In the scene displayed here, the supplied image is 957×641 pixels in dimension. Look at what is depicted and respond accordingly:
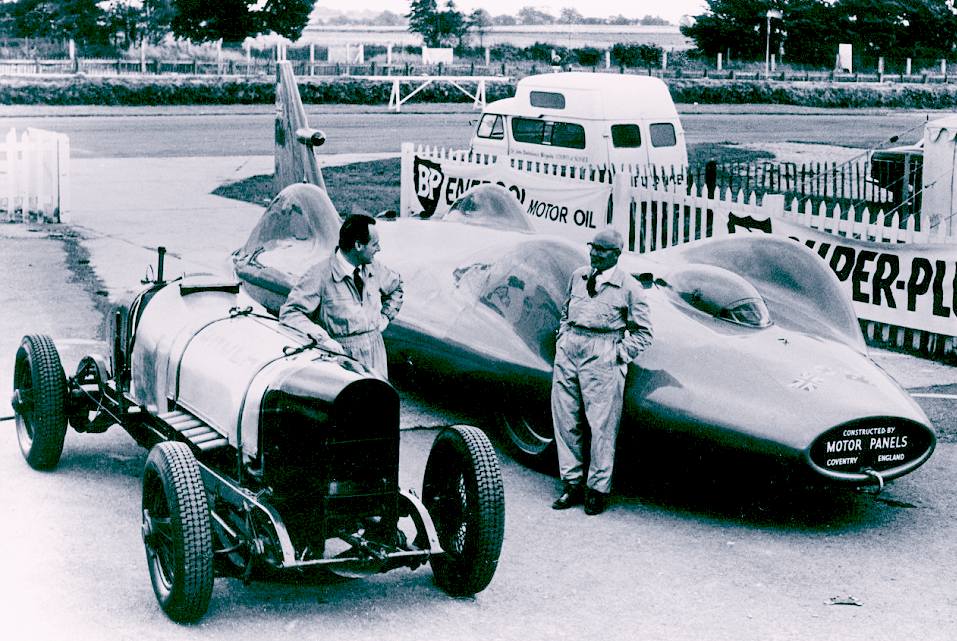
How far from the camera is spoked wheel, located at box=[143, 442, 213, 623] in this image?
563 cm

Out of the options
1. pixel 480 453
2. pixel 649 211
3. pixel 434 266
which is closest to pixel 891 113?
pixel 649 211

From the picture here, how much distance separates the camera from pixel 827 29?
255ft

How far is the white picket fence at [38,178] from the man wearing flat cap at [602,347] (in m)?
13.4

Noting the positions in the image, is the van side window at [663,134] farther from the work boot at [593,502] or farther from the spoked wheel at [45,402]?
the spoked wheel at [45,402]

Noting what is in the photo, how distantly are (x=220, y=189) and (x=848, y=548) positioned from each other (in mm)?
17670

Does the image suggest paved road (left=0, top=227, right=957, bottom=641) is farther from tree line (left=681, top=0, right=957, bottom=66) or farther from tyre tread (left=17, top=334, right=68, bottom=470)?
tree line (left=681, top=0, right=957, bottom=66)

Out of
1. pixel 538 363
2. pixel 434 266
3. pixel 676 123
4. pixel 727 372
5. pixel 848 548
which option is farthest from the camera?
pixel 676 123

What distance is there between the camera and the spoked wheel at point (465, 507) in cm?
602

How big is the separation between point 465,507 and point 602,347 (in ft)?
5.54

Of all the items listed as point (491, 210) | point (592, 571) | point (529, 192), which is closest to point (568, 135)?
point (529, 192)

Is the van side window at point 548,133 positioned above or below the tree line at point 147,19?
below

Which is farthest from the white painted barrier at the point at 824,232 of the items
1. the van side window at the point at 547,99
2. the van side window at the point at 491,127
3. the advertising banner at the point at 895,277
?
the van side window at the point at 491,127

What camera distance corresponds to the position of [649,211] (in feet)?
48.4

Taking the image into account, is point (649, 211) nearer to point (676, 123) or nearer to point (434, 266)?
point (434, 266)
